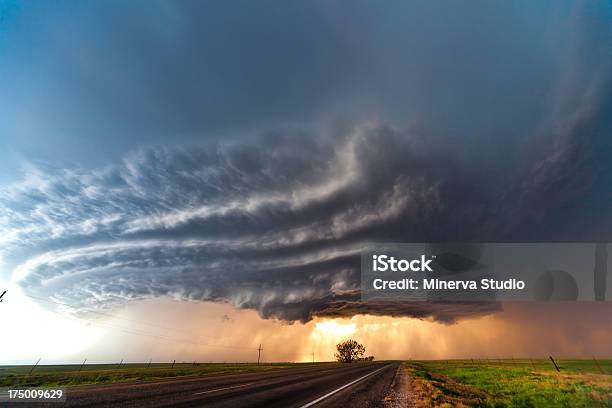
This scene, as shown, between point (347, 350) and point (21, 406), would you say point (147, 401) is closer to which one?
point (21, 406)

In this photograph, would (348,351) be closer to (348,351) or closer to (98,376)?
(348,351)

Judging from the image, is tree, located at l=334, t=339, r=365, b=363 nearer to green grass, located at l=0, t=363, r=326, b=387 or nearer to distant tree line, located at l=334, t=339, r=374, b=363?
distant tree line, located at l=334, t=339, r=374, b=363

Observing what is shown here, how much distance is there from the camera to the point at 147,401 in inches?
415

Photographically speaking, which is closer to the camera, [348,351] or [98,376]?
[98,376]

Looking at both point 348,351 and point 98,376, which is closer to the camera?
point 98,376

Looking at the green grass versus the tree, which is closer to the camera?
the green grass

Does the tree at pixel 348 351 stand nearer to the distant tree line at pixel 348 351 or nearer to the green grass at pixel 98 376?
the distant tree line at pixel 348 351

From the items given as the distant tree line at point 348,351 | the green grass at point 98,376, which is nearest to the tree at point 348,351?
the distant tree line at point 348,351

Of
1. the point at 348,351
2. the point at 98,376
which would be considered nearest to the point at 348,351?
the point at 348,351

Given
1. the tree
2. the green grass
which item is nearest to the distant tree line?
the tree

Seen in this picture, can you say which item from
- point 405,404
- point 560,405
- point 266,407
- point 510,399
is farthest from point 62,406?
point 560,405

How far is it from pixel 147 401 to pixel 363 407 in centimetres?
712

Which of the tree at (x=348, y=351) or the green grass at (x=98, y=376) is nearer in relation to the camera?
the green grass at (x=98, y=376)

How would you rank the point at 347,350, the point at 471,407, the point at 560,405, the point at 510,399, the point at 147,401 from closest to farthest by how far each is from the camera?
the point at 147,401, the point at 471,407, the point at 560,405, the point at 510,399, the point at 347,350
